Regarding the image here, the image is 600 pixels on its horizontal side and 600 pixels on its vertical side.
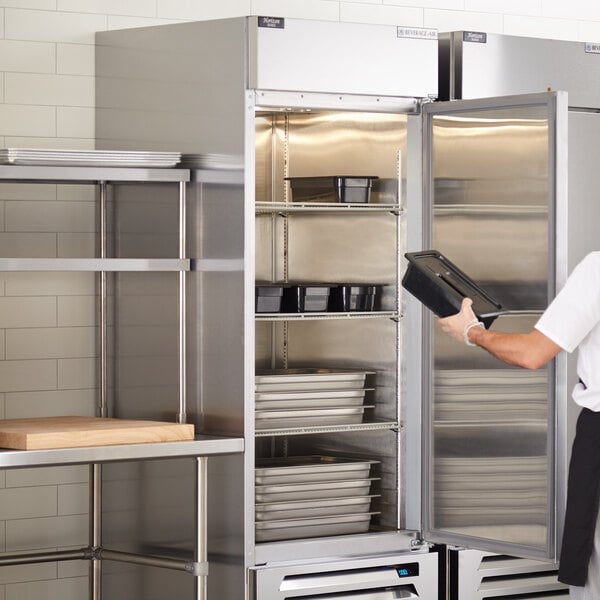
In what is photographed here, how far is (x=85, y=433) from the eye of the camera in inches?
126

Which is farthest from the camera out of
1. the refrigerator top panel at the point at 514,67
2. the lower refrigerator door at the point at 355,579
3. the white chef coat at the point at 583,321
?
the refrigerator top panel at the point at 514,67

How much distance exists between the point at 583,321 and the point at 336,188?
103 cm

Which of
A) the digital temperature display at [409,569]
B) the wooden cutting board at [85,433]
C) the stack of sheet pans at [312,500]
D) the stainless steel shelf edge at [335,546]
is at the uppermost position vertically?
the wooden cutting board at [85,433]

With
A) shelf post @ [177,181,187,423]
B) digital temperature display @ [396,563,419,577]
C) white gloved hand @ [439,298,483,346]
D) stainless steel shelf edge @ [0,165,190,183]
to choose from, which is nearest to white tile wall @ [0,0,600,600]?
stainless steel shelf edge @ [0,165,190,183]

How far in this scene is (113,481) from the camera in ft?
12.9

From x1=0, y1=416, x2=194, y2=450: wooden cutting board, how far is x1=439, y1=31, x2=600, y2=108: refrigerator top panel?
1452 millimetres

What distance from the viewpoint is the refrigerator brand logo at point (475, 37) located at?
12.0ft

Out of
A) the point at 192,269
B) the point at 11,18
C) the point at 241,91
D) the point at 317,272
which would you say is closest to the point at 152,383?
the point at 192,269

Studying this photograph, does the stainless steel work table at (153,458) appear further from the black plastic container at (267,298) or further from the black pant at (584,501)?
the black pant at (584,501)

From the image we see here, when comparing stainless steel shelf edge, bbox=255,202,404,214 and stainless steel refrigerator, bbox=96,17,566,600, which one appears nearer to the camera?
stainless steel refrigerator, bbox=96,17,566,600

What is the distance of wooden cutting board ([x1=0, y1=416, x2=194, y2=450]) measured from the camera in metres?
3.16

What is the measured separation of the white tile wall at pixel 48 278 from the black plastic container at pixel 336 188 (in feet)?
2.59

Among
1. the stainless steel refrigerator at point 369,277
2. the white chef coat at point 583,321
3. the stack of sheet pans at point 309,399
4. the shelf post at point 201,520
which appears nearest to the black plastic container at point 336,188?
the stainless steel refrigerator at point 369,277

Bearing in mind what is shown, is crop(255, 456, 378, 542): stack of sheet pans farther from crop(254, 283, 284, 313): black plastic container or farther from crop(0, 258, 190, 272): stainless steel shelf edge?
crop(0, 258, 190, 272): stainless steel shelf edge
